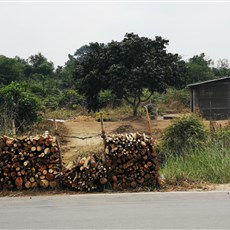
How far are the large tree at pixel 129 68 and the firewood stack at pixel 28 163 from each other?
14.3 metres

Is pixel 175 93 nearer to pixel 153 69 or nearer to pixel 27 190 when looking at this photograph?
pixel 153 69

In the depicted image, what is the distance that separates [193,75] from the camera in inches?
1430

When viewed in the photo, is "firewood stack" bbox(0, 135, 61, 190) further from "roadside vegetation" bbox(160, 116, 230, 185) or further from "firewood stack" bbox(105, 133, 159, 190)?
"roadside vegetation" bbox(160, 116, 230, 185)

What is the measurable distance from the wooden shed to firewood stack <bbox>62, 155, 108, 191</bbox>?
1623cm

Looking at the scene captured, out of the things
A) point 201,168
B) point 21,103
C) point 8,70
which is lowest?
point 201,168

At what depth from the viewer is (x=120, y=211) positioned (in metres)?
5.49

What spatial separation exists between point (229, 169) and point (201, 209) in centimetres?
275

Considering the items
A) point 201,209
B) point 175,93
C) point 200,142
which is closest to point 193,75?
point 175,93

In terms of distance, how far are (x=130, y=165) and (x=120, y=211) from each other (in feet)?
5.81

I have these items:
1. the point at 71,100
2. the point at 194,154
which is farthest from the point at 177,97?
the point at 194,154

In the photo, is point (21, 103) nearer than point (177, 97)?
Yes

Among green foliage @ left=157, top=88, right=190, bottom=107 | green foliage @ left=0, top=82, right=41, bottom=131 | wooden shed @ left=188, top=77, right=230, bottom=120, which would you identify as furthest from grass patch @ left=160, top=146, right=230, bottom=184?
green foliage @ left=157, top=88, right=190, bottom=107

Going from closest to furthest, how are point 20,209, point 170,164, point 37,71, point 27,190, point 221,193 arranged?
point 20,209
point 221,193
point 27,190
point 170,164
point 37,71

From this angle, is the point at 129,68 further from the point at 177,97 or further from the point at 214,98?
the point at 177,97
